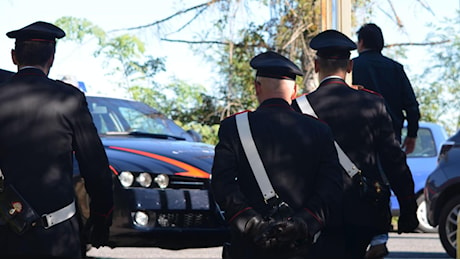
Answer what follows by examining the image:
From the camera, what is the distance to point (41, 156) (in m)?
4.31

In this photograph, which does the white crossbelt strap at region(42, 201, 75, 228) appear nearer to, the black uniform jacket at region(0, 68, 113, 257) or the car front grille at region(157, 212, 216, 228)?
the black uniform jacket at region(0, 68, 113, 257)

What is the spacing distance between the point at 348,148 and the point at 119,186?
11.2 ft

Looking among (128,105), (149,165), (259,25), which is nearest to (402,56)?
(259,25)

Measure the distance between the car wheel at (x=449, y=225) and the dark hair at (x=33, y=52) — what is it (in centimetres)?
683

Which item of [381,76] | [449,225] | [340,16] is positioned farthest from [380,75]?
[449,225]

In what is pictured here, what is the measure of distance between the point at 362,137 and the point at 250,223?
122 cm

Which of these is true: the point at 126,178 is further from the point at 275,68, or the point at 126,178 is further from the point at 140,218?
the point at 275,68

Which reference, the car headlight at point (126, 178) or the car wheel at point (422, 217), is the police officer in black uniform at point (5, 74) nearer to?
the car headlight at point (126, 178)

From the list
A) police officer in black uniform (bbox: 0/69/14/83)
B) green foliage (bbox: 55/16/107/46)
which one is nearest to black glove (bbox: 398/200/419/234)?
police officer in black uniform (bbox: 0/69/14/83)

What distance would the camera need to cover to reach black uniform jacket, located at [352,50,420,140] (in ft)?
21.9

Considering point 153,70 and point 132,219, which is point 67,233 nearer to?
point 132,219

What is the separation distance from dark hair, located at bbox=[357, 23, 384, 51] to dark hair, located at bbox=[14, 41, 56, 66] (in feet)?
9.02

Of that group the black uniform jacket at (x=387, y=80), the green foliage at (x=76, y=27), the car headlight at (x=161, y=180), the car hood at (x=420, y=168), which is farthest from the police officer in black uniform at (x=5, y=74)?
the green foliage at (x=76, y=27)

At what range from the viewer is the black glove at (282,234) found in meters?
4.26
